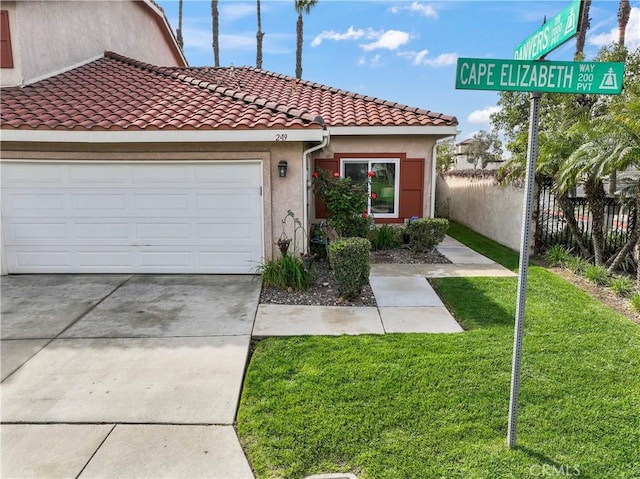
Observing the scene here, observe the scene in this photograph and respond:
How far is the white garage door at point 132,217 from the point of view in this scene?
8.24 m

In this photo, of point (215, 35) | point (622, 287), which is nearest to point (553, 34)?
point (622, 287)

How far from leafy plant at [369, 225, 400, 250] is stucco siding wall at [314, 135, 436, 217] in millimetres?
2012

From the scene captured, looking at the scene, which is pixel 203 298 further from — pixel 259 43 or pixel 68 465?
pixel 259 43

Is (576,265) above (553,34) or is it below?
below

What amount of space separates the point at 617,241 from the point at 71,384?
400 inches

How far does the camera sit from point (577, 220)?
9430mm

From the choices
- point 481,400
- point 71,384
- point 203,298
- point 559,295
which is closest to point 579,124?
point 559,295

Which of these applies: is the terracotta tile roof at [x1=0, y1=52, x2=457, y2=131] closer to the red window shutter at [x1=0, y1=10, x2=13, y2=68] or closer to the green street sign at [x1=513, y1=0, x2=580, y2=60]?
the red window shutter at [x1=0, y1=10, x2=13, y2=68]

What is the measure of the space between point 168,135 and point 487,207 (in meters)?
10.0

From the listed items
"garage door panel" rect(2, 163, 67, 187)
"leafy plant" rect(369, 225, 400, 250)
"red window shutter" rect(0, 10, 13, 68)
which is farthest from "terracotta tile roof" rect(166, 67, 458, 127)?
"garage door panel" rect(2, 163, 67, 187)

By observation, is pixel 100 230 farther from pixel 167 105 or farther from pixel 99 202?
pixel 167 105

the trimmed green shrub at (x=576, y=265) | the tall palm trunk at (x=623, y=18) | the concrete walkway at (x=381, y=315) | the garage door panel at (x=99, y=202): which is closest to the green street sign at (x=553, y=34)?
the concrete walkway at (x=381, y=315)

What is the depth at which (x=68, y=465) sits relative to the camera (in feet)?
10.3

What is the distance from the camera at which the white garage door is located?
8242mm
